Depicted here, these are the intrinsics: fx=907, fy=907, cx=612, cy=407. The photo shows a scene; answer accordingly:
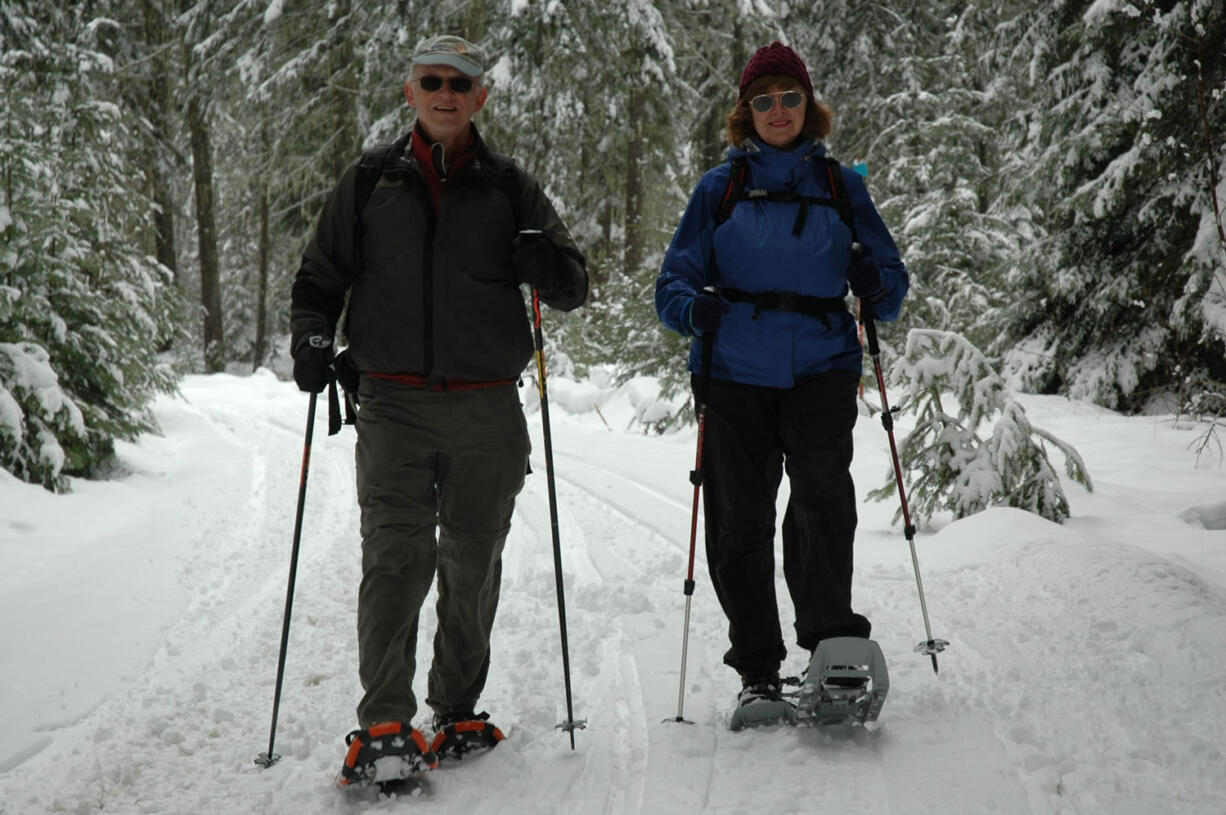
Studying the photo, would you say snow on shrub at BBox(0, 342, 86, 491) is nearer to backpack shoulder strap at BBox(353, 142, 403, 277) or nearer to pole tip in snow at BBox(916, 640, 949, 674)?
backpack shoulder strap at BBox(353, 142, 403, 277)

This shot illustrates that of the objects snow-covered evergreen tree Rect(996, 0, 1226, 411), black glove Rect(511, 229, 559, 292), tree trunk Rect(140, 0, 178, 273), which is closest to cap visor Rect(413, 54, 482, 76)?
black glove Rect(511, 229, 559, 292)

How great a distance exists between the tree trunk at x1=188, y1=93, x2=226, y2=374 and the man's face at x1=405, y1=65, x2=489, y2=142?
19186 millimetres

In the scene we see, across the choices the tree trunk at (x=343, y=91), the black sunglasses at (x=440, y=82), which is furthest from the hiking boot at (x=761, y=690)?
the tree trunk at (x=343, y=91)

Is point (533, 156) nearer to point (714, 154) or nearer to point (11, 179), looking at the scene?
point (714, 154)

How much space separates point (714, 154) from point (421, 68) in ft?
56.3

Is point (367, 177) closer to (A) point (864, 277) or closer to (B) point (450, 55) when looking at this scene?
(B) point (450, 55)

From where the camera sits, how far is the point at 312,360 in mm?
2975

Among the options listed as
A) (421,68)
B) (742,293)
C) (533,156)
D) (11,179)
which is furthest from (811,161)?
(533,156)

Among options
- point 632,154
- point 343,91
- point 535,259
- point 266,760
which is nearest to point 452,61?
point 535,259

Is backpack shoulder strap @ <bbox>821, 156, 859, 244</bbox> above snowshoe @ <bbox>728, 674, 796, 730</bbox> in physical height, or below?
above

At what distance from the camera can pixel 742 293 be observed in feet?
10.9

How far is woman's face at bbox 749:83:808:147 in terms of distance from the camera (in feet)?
10.8

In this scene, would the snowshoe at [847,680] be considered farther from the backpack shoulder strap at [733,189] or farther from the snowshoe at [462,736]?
the backpack shoulder strap at [733,189]

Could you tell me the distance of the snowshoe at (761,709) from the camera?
314 centimetres
